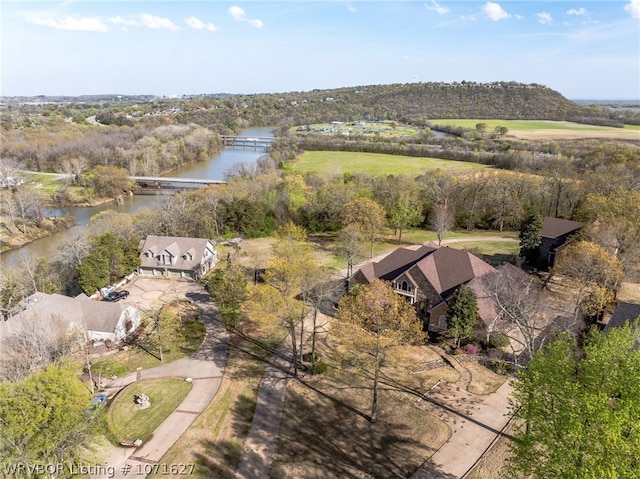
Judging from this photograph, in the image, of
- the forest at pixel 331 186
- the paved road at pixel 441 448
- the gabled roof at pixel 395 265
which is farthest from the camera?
the forest at pixel 331 186

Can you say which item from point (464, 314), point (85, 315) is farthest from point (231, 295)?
point (464, 314)

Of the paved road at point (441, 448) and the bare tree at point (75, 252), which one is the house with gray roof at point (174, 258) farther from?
the paved road at point (441, 448)

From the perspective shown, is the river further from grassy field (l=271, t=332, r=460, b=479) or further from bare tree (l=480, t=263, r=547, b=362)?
bare tree (l=480, t=263, r=547, b=362)

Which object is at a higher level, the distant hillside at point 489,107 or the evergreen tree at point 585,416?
the distant hillside at point 489,107

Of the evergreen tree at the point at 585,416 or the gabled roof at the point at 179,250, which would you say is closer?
the evergreen tree at the point at 585,416

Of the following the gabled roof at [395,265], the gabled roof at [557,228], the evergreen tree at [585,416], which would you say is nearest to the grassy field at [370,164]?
the gabled roof at [557,228]

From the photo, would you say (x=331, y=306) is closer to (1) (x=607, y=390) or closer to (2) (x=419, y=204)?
(1) (x=607, y=390)
